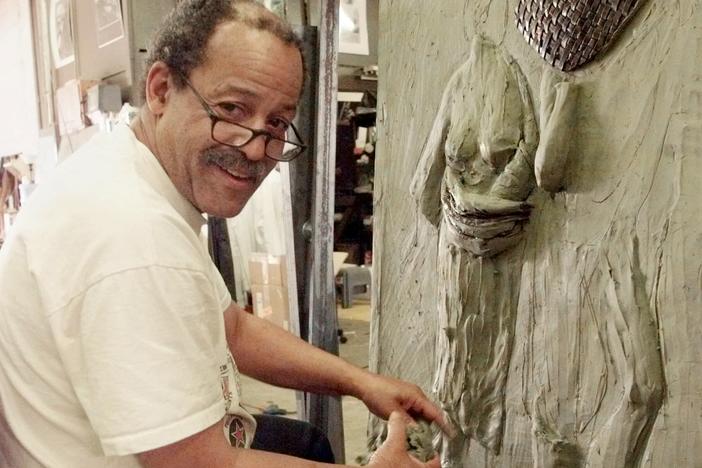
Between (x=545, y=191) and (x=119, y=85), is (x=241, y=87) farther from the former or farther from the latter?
(x=119, y=85)

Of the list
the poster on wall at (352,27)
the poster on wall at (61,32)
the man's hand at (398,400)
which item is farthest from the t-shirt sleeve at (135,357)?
the poster on wall at (61,32)

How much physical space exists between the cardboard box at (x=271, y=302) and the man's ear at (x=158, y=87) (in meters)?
1.46

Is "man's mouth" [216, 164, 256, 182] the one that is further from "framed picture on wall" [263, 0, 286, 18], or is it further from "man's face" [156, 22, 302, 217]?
"framed picture on wall" [263, 0, 286, 18]

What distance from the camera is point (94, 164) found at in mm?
895

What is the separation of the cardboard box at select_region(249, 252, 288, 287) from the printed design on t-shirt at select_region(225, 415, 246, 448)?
1.25 metres

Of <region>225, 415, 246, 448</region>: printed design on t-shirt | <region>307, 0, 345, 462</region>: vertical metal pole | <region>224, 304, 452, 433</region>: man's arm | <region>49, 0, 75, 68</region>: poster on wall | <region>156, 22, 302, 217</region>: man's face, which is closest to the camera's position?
<region>156, 22, 302, 217</region>: man's face

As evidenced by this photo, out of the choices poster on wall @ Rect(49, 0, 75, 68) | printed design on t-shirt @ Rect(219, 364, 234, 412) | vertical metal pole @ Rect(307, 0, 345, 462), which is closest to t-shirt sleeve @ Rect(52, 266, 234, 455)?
printed design on t-shirt @ Rect(219, 364, 234, 412)

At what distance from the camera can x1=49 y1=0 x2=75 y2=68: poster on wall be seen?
3.06m

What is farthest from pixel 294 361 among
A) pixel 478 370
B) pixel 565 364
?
pixel 565 364

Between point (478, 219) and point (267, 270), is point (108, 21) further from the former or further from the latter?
point (478, 219)

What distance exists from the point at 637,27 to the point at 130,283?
0.67m

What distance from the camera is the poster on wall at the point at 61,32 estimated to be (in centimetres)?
306

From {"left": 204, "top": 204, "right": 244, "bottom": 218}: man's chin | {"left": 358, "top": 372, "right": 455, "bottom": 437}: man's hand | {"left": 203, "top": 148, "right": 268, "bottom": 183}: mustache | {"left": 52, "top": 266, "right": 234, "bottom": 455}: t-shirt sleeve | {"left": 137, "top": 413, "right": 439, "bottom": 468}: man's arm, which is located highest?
{"left": 203, "top": 148, "right": 268, "bottom": 183}: mustache

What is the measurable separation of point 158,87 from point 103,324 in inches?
13.8
